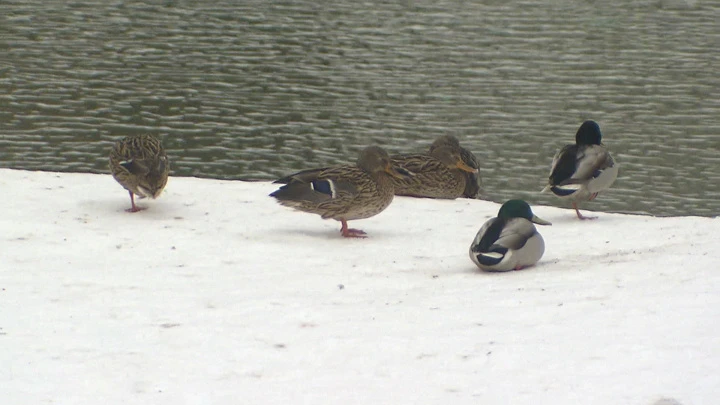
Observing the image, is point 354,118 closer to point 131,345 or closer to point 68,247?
point 68,247

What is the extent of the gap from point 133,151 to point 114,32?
1750cm

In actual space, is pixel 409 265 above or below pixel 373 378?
below

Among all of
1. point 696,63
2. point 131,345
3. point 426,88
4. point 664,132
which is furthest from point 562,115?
point 131,345

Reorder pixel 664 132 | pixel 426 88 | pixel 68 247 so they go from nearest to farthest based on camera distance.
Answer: pixel 68 247 → pixel 664 132 → pixel 426 88

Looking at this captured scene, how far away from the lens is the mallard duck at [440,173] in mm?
14102

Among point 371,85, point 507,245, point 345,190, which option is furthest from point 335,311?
point 371,85

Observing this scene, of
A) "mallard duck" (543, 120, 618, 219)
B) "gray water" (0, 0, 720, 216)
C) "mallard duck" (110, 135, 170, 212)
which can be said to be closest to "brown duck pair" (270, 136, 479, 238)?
"mallard duck" (110, 135, 170, 212)

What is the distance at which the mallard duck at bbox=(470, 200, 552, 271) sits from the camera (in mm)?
9469

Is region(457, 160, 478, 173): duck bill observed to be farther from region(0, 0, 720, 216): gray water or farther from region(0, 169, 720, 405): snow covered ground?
region(0, 169, 720, 405): snow covered ground

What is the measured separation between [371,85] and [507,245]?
1413 cm

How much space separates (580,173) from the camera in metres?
12.2

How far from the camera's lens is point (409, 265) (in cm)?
999

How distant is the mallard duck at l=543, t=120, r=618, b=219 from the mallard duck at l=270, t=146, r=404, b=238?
6.22ft

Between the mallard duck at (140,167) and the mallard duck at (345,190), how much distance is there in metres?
1.26
